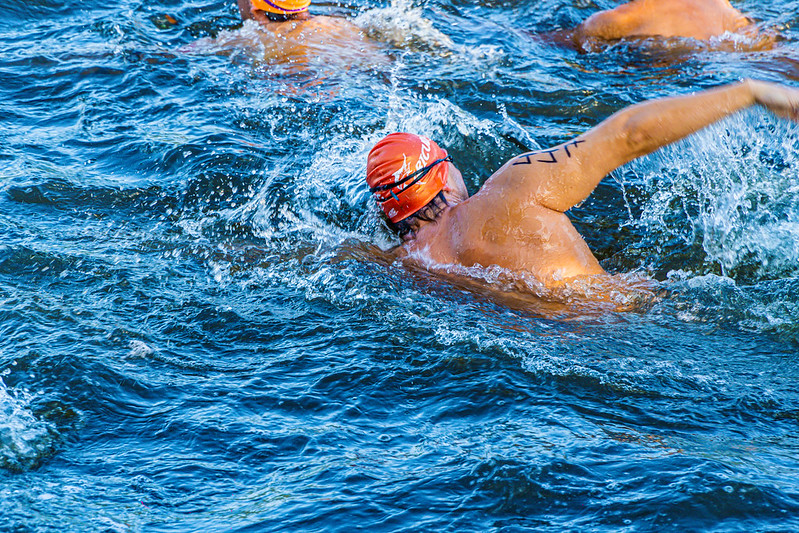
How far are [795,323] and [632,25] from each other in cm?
452

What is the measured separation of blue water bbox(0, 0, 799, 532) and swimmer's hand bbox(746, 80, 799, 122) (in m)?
0.17

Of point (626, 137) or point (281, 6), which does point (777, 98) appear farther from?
point (281, 6)

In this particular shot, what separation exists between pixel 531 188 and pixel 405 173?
78cm

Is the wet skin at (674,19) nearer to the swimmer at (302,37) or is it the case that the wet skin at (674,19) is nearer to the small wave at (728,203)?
the small wave at (728,203)

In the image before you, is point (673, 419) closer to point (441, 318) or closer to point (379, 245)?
point (441, 318)

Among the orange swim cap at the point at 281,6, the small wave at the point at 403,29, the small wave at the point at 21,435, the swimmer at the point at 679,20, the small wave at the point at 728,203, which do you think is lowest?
the small wave at the point at 21,435

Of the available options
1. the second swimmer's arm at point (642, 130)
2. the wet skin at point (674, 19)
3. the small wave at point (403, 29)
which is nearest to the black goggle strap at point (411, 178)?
the second swimmer's arm at point (642, 130)

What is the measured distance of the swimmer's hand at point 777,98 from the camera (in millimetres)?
3854

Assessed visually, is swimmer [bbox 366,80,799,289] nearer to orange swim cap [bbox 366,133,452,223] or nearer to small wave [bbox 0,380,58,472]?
orange swim cap [bbox 366,133,452,223]

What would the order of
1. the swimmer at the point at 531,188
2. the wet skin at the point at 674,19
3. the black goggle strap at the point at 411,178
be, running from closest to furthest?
the swimmer at the point at 531,188 → the black goggle strap at the point at 411,178 → the wet skin at the point at 674,19

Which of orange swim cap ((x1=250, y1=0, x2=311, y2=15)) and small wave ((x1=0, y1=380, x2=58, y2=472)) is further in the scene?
orange swim cap ((x1=250, y1=0, x2=311, y2=15))

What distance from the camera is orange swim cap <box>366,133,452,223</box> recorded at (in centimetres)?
457

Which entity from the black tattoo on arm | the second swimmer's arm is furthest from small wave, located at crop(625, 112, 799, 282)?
the black tattoo on arm

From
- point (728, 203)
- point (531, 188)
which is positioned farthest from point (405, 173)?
point (728, 203)
